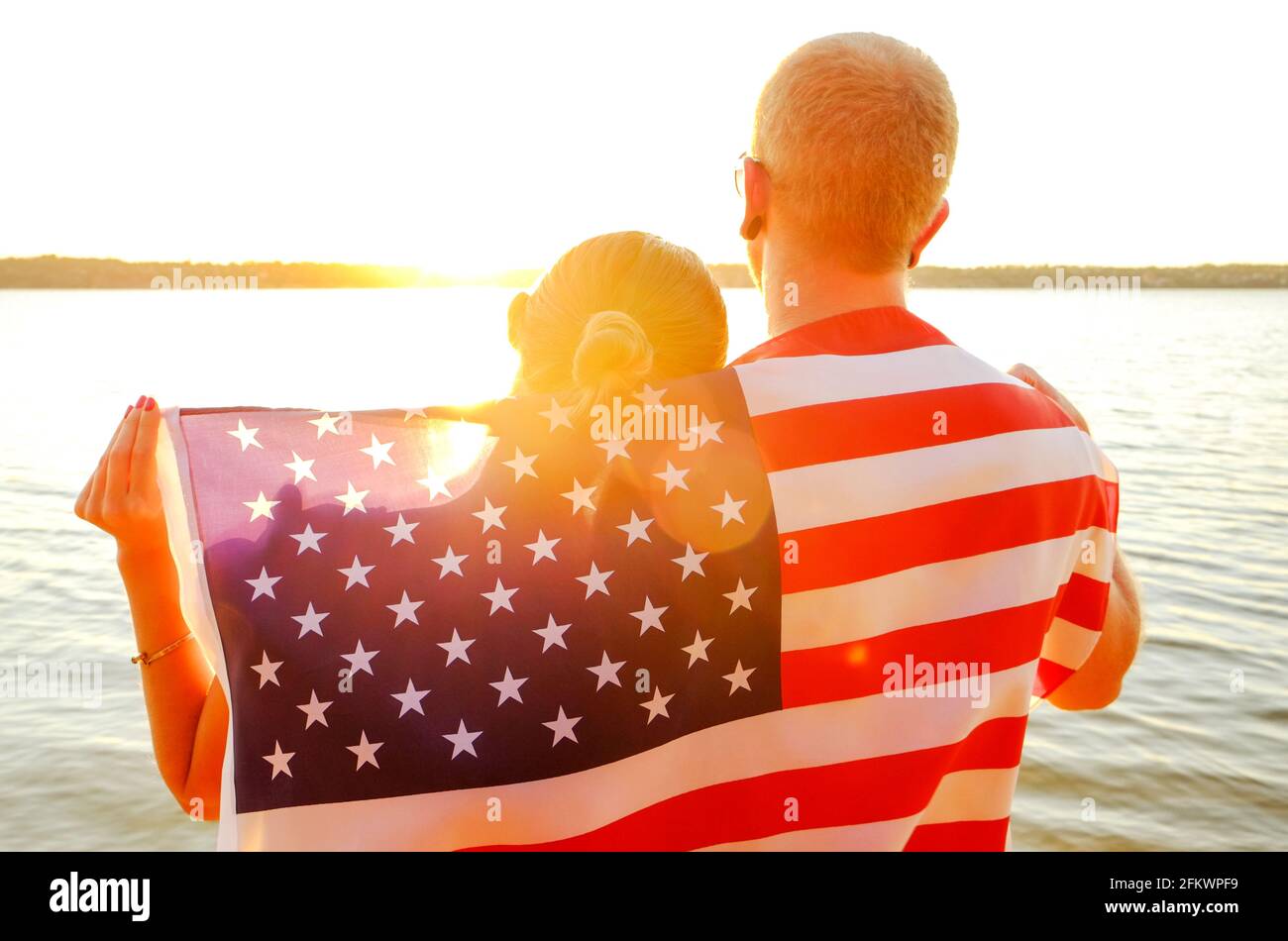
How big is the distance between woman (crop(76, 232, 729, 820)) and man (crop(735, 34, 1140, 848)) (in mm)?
270

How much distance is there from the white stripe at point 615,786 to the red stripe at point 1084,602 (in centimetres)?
36

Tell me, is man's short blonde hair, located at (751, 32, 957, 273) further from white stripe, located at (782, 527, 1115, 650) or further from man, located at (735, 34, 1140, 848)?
white stripe, located at (782, 527, 1115, 650)

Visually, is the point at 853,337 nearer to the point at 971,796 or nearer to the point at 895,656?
the point at 895,656

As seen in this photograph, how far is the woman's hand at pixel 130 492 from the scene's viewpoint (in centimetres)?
189

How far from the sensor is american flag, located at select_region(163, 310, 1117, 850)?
1.77 m

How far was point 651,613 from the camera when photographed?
1.78 metres

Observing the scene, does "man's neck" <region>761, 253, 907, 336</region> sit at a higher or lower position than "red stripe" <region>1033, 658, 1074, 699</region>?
higher

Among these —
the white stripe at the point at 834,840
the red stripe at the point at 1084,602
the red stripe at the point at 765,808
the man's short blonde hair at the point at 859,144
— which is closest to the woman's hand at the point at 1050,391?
the red stripe at the point at 1084,602

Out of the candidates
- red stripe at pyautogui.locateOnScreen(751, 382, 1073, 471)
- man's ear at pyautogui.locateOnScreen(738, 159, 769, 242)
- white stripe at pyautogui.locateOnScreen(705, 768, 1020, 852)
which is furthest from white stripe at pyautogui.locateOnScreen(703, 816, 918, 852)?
man's ear at pyautogui.locateOnScreen(738, 159, 769, 242)

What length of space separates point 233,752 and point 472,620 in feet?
1.55

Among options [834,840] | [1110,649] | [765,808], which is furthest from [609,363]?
[1110,649]

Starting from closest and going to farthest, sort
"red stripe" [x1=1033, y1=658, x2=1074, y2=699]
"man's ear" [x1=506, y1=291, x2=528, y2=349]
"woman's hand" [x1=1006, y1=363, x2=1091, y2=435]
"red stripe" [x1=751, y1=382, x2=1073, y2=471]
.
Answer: "red stripe" [x1=751, y1=382, x2=1073, y2=471] → "woman's hand" [x1=1006, y1=363, x2=1091, y2=435] → "red stripe" [x1=1033, y1=658, x2=1074, y2=699] → "man's ear" [x1=506, y1=291, x2=528, y2=349]

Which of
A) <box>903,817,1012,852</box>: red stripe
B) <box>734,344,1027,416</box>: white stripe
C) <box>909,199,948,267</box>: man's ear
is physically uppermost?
<box>909,199,948,267</box>: man's ear

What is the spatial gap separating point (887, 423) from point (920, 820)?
0.75 metres
